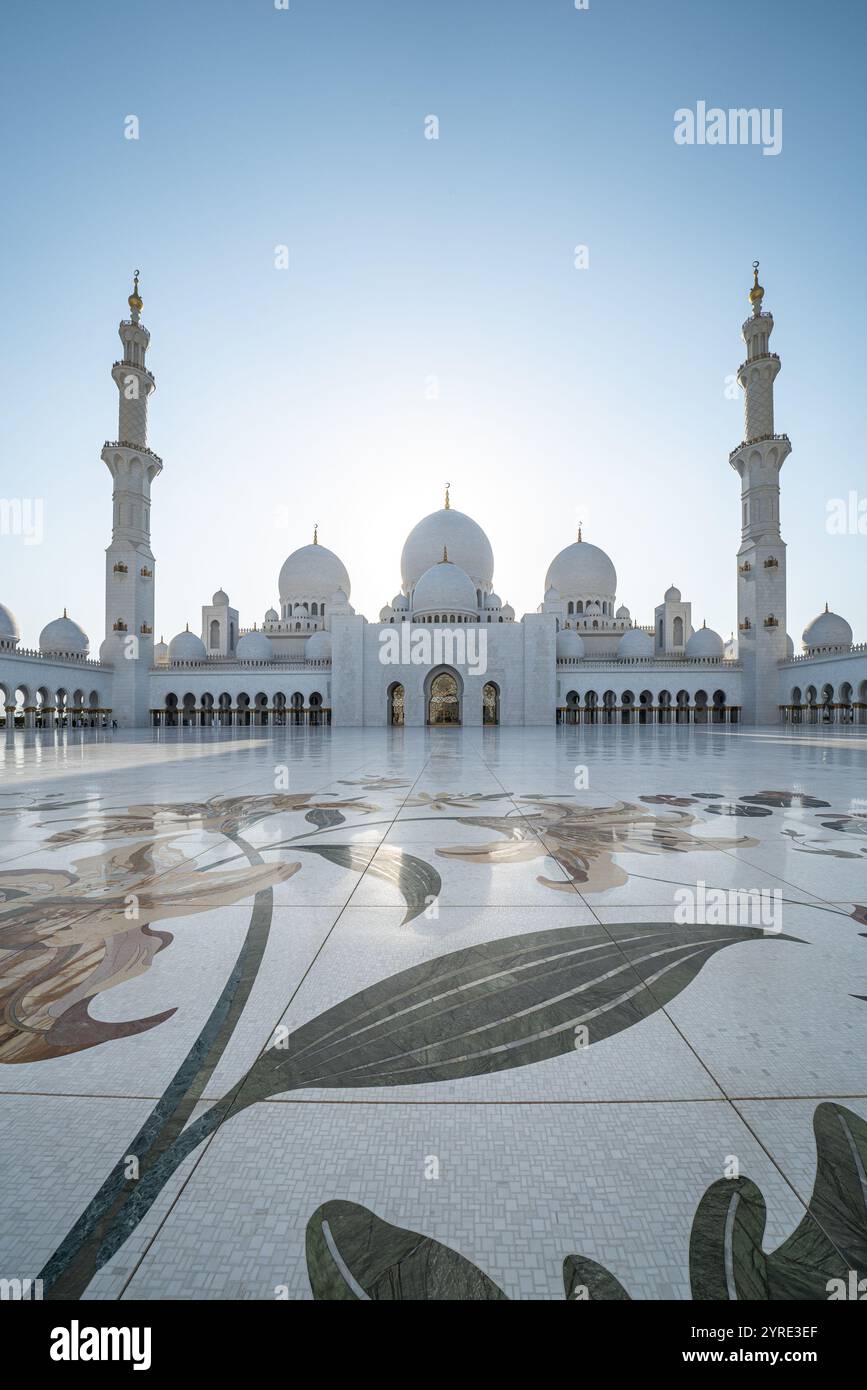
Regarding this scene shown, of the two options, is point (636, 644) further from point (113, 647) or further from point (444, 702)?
point (113, 647)

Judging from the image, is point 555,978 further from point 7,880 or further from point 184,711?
Answer: point 184,711

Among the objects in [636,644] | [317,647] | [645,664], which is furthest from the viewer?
[636,644]

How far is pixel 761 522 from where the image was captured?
1352 inches

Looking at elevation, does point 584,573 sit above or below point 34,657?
above

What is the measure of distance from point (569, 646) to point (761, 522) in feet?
41.2

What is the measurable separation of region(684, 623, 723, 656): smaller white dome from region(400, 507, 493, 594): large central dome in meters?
14.0

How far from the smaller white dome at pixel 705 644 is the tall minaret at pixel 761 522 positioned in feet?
17.9

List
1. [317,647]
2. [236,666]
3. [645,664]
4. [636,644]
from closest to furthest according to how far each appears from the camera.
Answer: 1. [645,664]
2. [236,666]
3. [317,647]
4. [636,644]

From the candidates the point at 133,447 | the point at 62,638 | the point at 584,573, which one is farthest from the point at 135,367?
the point at 584,573

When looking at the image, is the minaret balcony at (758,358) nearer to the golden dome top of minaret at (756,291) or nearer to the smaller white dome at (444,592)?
the golden dome top of minaret at (756,291)

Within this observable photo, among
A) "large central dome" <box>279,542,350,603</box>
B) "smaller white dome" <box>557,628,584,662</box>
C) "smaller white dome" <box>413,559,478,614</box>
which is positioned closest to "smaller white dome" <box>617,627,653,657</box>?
"smaller white dome" <box>557,628,584,662</box>

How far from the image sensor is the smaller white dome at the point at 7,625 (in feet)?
116
